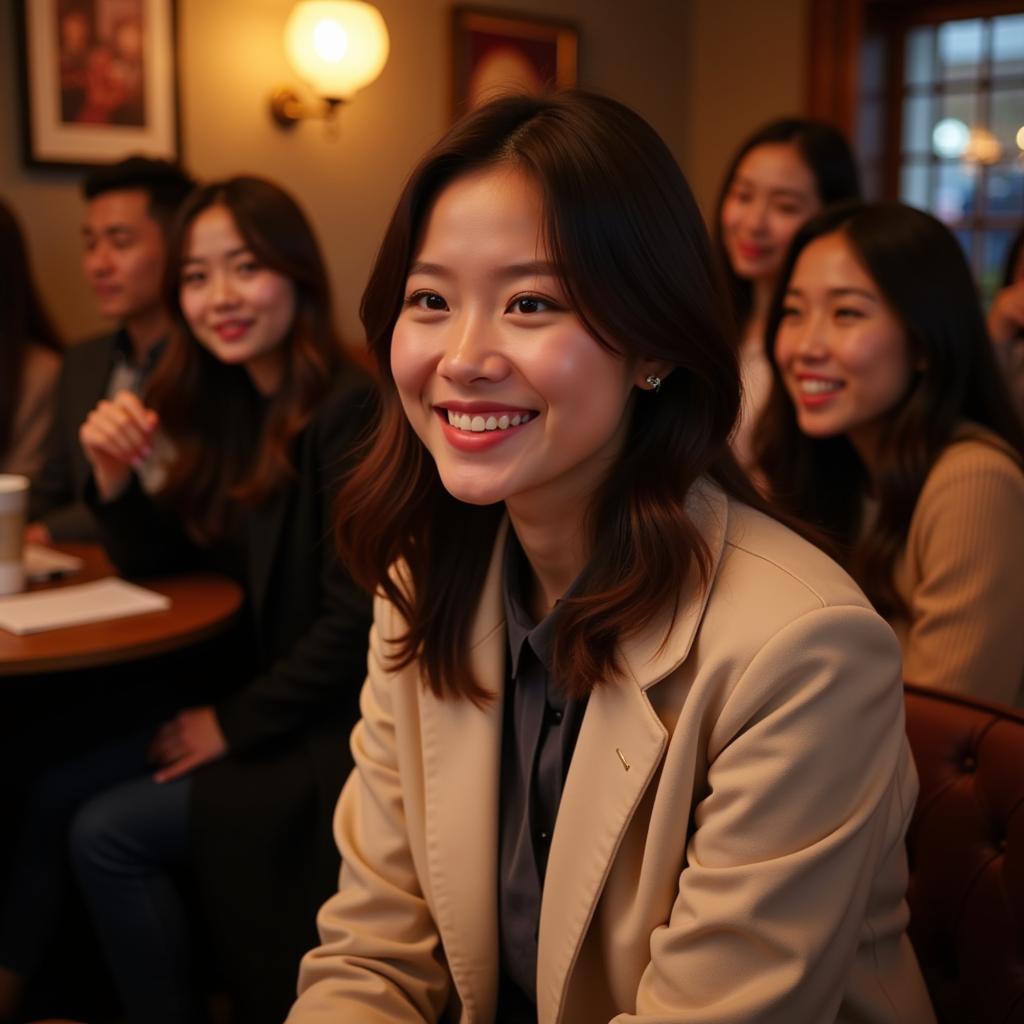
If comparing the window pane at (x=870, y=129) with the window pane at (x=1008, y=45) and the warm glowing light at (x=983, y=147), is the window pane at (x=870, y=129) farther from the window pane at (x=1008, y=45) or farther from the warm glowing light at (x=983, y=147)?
the window pane at (x=1008, y=45)

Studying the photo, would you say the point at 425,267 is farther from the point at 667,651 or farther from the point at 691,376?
the point at 667,651

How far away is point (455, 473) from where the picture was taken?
45.0 inches

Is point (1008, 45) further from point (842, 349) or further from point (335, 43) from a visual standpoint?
point (842, 349)

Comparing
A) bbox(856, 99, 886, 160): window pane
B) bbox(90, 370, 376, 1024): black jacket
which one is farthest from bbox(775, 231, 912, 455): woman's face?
bbox(856, 99, 886, 160): window pane

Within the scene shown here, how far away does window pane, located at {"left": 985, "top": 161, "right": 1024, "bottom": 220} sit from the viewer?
184 inches

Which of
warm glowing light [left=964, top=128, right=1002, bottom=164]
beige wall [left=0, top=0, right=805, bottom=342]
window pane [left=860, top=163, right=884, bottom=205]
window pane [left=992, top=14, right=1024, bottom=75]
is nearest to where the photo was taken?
beige wall [left=0, top=0, right=805, bottom=342]

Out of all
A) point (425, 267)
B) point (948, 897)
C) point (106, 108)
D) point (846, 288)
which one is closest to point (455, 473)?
point (425, 267)

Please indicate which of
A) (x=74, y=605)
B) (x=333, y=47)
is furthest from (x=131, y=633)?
(x=333, y=47)

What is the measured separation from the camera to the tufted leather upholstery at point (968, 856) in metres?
1.16

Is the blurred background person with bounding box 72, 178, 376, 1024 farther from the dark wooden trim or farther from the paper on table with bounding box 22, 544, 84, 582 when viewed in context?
the dark wooden trim

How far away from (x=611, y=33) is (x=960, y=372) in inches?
129

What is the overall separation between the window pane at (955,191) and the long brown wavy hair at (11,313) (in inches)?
139

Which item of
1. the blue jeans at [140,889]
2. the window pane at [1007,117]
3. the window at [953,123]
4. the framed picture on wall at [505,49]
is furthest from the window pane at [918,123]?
the blue jeans at [140,889]

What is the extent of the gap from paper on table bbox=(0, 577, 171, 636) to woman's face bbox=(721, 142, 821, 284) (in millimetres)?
1746
